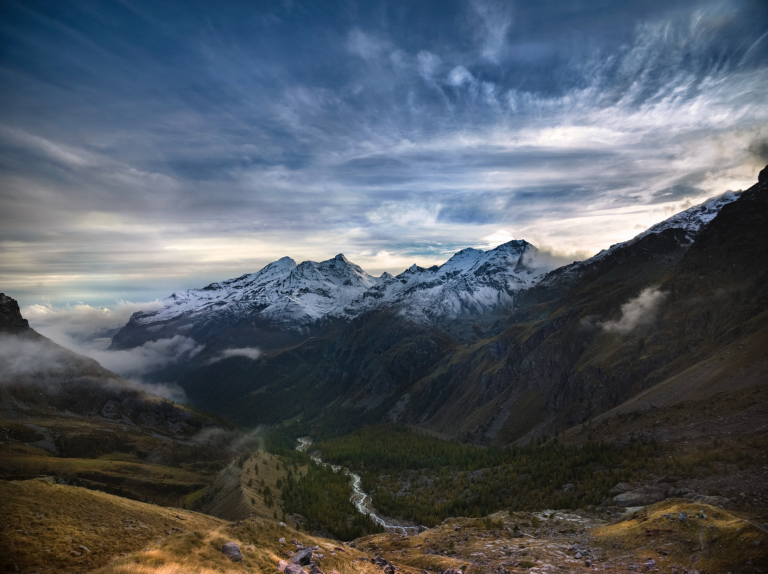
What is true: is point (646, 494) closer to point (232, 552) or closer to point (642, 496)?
point (642, 496)

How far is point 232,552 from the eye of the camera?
2883 centimetres

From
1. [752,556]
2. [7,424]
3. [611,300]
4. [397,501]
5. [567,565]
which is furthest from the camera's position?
[611,300]

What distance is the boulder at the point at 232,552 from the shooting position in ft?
93.6

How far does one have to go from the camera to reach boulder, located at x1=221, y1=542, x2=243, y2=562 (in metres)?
28.5

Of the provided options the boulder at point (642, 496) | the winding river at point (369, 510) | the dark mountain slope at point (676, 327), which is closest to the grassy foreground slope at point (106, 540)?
the boulder at point (642, 496)

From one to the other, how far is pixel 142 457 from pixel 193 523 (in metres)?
150

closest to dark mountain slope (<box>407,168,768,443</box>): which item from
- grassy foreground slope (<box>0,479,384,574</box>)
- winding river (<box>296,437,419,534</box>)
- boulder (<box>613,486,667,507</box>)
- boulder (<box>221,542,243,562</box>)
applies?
boulder (<box>613,486,667,507</box>)

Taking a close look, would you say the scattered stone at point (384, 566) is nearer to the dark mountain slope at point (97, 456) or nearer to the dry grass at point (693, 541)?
the dry grass at point (693, 541)

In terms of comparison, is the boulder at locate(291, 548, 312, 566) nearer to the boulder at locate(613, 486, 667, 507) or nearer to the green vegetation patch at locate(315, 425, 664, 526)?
the boulder at locate(613, 486, 667, 507)

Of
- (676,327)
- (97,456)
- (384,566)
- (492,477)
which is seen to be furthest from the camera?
(97,456)

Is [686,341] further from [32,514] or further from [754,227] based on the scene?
[32,514]

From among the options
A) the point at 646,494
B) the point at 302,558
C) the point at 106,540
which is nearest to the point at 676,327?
the point at 646,494

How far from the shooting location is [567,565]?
131ft

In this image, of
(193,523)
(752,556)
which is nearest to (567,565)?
(752,556)
